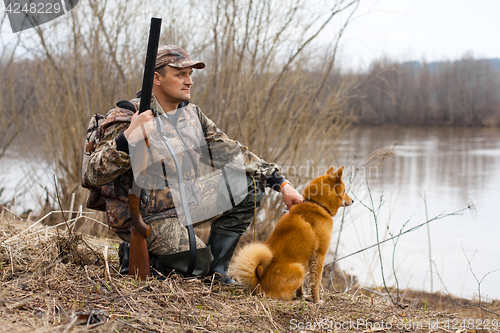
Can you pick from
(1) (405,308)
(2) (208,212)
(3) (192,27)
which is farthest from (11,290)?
(3) (192,27)

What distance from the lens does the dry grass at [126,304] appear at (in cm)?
219

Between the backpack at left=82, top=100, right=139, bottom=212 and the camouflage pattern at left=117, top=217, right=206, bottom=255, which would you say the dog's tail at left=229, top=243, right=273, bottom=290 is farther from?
the backpack at left=82, top=100, right=139, bottom=212

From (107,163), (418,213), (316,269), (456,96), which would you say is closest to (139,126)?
(107,163)

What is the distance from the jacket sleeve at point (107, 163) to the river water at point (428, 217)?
217cm

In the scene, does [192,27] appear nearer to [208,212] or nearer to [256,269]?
[208,212]

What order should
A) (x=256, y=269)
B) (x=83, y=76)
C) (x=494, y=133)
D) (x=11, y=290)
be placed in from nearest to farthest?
(x=11, y=290)
(x=256, y=269)
(x=83, y=76)
(x=494, y=133)

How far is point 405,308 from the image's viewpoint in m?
3.32

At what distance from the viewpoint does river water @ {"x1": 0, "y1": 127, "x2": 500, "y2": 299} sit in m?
5.84

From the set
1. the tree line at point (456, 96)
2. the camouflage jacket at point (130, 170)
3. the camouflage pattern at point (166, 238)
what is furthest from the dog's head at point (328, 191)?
the tree line at point (456, 96)

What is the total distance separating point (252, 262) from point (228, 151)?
3.60 feet

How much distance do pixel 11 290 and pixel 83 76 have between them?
4.97 m

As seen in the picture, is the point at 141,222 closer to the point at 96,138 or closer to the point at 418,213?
the point at 96,138

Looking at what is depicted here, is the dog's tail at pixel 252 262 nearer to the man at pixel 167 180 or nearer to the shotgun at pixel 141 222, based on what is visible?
the man at pixel 167 180

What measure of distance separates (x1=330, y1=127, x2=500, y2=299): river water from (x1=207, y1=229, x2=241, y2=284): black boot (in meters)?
1.29
